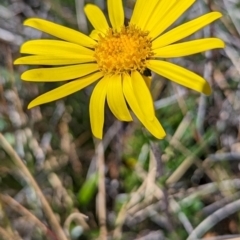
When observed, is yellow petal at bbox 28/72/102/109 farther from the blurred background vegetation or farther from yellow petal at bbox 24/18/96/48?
the blurred background vegetation

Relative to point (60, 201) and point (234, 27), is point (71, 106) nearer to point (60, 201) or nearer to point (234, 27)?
point (60, 201)

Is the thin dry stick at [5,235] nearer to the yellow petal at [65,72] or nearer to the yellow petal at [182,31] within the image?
the yellow petal at [65,72]

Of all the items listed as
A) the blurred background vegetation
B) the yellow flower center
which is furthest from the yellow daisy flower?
the blurred background vegetation

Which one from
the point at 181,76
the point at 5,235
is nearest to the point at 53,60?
the point at 181,76

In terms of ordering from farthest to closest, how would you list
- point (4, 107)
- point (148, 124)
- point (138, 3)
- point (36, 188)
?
point (4, 107) → point (36, 188) → point (138, 3) → point (148, 124)

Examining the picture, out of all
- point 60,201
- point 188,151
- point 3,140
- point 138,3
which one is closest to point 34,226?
point 60,201

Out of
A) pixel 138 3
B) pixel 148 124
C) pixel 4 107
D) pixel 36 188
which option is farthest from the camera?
pixel 4 107

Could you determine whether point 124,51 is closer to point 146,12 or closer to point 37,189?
point 146,12
